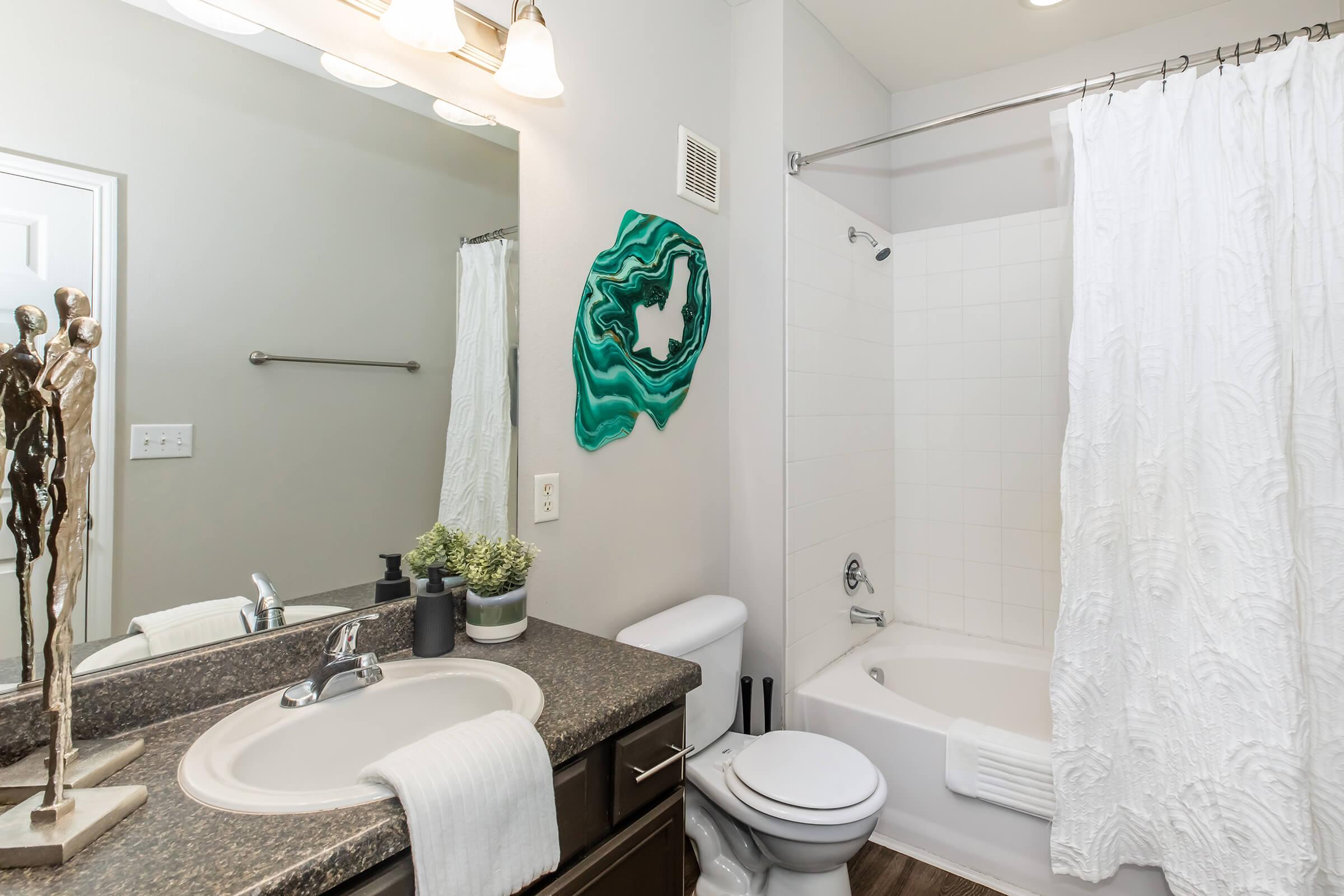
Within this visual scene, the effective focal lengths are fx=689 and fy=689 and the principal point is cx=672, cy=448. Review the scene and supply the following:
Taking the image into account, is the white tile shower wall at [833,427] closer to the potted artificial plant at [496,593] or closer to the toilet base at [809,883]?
the toilet base at [809,883]

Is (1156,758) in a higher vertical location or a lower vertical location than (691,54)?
lower

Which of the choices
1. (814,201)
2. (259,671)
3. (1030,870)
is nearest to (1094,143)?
(814,201)

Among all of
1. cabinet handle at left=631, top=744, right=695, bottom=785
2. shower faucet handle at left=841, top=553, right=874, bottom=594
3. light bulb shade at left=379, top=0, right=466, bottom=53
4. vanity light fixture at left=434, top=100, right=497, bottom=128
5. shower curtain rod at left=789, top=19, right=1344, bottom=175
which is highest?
shower curtain rod at left=789, top=19, right=1344, bottom=175

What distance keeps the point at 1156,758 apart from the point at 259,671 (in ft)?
6.04

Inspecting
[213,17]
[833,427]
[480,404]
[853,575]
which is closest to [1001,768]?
[853,575]

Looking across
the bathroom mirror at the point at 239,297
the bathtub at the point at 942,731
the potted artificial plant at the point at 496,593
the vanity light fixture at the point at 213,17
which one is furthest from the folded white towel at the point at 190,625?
the bathtub at the point at 942,731

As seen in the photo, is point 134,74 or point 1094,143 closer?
point 134,74

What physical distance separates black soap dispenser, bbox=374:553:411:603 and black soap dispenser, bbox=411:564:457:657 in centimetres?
7

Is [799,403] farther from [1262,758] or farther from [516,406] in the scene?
[1262,758]

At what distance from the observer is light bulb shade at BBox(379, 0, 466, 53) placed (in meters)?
1.22

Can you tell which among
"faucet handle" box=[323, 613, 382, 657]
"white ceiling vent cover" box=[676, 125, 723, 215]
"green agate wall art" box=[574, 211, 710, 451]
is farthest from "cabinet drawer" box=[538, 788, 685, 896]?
"white ceiling vent cover" box=[676, 125, 723, 215]

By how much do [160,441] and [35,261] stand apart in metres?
0.27

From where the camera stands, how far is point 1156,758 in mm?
1556

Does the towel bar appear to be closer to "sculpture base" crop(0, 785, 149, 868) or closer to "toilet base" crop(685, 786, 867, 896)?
"sculpture base" crop(0, 785, 149, 868)
